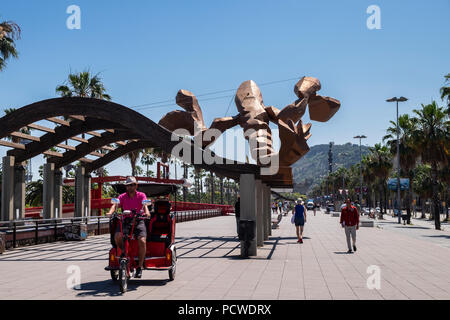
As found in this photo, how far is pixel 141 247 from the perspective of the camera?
Result: 29.2ft

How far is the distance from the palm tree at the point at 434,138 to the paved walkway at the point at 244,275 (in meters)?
21.4

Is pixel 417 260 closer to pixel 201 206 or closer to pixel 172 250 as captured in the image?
pixel 172 250

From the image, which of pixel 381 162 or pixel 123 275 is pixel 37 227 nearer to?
pixel 123 275

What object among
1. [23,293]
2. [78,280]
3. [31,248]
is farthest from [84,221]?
[23,293]

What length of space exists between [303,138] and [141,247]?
521 inches

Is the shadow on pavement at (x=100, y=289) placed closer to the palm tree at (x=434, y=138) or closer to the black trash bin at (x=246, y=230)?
the black trash bin at (x=246, y=230)

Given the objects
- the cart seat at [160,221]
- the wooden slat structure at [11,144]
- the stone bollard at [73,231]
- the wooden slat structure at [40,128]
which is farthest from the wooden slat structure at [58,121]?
the cart seat at [160,221]

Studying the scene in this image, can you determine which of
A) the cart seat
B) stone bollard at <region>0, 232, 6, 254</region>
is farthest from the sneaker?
stone bollard at <region>0, 232, 6, 254</region>

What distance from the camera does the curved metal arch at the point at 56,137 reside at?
57.3 ft

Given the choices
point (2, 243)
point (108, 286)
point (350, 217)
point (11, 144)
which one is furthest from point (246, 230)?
point (11, 144)

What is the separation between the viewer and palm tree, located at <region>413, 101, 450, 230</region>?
35.9m

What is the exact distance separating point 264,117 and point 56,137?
8.42m

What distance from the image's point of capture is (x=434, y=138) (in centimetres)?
3625

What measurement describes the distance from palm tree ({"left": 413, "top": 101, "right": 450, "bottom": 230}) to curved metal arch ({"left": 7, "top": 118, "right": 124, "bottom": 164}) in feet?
86.9
